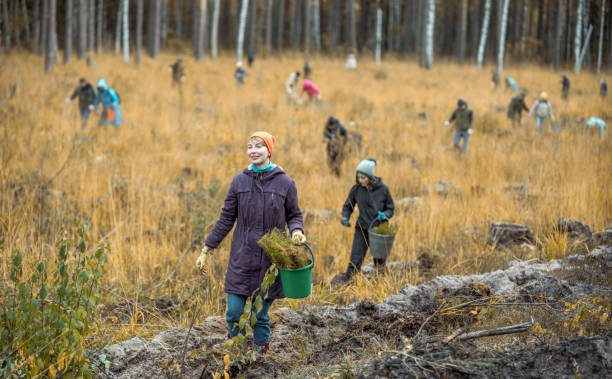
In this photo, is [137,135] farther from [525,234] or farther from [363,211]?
[525,234]

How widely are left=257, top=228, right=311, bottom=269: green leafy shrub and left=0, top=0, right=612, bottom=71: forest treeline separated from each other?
17.2 meters

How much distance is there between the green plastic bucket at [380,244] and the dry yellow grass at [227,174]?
294mm

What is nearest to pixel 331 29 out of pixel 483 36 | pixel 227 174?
pixel 483 36

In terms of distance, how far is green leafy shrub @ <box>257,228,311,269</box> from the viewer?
9.78 ft

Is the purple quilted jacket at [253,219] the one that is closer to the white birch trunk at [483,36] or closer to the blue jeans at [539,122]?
the blue jeans at [539,122]

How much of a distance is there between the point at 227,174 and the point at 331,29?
28.7m

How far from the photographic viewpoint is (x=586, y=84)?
→ 22422 millimetres

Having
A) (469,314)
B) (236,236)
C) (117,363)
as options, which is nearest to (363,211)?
(469,314)

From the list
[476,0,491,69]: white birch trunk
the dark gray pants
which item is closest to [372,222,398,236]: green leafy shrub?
the dark gray pants

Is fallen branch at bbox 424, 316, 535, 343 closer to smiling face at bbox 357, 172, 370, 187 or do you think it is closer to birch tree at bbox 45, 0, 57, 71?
smiling face at bbox 357, 172, 370, 187

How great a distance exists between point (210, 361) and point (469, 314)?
76.8 inches

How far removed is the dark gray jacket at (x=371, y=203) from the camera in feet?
16.5

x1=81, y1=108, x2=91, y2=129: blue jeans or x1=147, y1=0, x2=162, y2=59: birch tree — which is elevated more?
x1=147, y1=0, x2=162, y2=59: birch tree

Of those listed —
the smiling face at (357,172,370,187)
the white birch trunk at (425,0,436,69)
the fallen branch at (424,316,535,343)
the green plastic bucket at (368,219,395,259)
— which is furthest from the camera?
the white birch trunk at (425,0,436,69)
